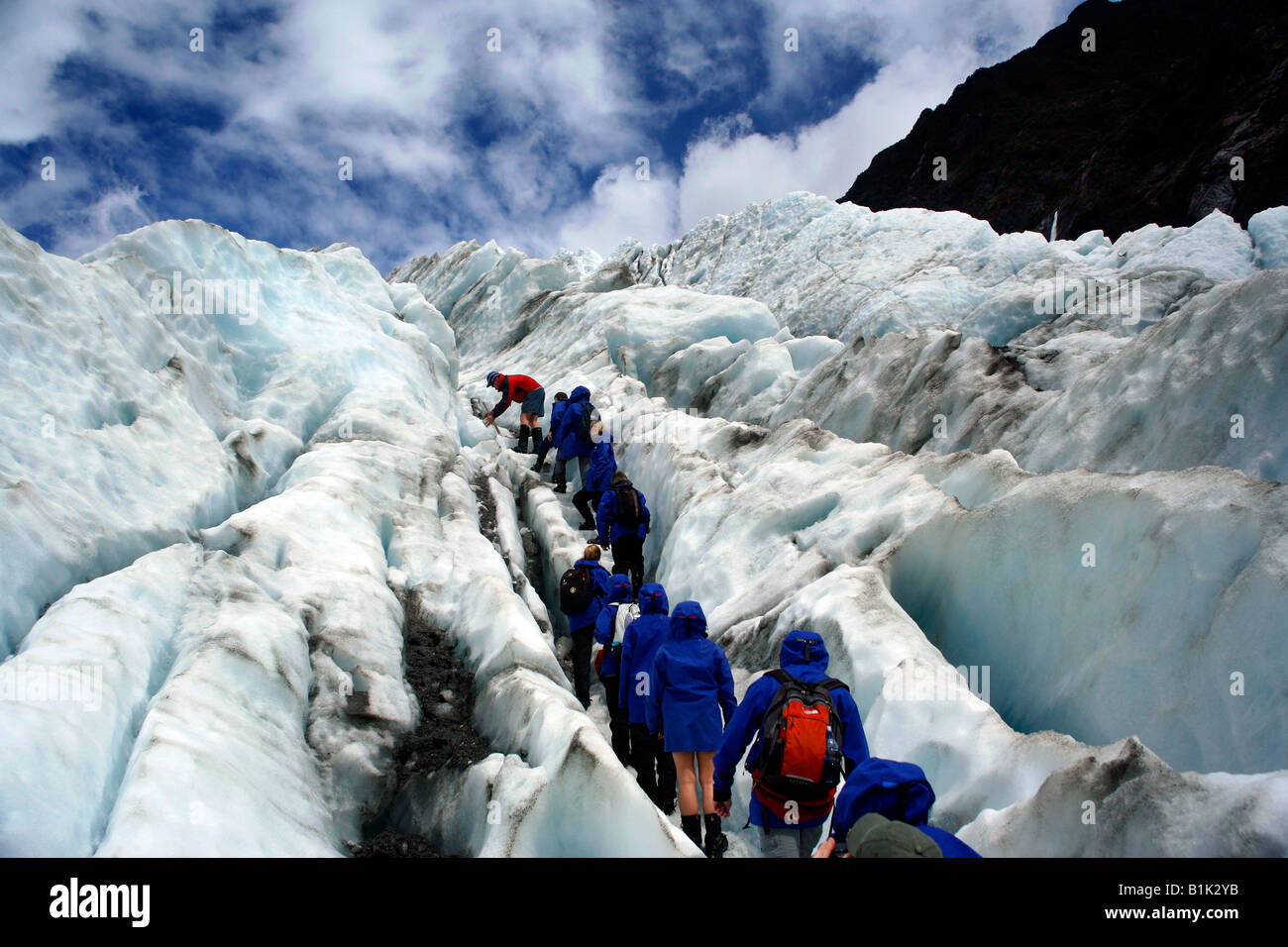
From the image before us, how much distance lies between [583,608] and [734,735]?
2.96m

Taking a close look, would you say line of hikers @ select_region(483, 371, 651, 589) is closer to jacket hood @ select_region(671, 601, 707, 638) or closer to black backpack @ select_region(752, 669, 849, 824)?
jacket hood @ select_region(671, 601, 707, 638)

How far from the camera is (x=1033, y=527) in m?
5.68

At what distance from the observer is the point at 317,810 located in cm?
→ 436

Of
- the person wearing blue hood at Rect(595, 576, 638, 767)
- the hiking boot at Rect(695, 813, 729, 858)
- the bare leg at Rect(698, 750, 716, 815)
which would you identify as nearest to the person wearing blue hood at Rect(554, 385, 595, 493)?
the person wearing blue hood at Rect(595, 576, 638, 767)

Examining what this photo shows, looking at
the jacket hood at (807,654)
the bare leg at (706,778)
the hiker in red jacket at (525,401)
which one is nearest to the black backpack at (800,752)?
the jacket hood at (807,654)

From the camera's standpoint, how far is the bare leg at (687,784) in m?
4.79

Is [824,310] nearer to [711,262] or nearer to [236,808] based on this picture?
[711,262]

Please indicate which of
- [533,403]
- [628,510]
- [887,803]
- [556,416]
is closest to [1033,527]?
[887,803]

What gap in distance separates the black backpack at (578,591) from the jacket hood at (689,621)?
80.7 inches

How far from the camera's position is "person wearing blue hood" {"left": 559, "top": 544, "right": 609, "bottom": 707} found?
6.95m

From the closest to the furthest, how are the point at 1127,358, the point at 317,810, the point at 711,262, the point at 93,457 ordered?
1. the point at 317,810
2. the point at 93,457
3. the point at 1127,358
4. the point at 711,262

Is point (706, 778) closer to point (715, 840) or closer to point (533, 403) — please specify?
point (715, 840)
